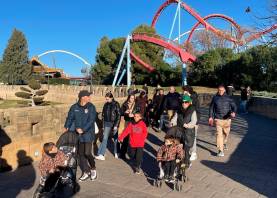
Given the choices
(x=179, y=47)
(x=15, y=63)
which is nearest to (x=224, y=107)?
(x=179, y=47)

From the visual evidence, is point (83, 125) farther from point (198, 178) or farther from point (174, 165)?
point (198, 178)

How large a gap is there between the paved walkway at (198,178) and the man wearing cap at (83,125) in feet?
1.27

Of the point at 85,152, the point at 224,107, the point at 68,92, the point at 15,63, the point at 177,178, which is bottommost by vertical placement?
the point at 177,178

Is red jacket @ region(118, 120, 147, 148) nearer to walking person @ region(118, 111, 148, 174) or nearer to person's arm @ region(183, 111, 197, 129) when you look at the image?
walking person @ region(118, 111, 148, 174)

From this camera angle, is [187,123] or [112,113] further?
[112,113]

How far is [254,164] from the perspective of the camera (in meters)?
8.45

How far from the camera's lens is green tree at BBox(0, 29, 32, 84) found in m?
65.4

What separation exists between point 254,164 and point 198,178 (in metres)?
2.04

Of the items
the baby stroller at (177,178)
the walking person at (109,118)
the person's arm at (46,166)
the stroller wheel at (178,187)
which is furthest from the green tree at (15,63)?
the person's arm at (46,166)

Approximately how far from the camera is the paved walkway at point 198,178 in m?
6.06

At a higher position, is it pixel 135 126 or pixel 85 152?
pixel 135 126

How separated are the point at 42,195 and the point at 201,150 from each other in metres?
5.47

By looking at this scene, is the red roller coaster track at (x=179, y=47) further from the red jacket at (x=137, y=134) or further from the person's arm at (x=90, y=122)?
the person's arm at (x=90, y=122)

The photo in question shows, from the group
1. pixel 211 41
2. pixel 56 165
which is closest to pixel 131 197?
pixel 56 165
